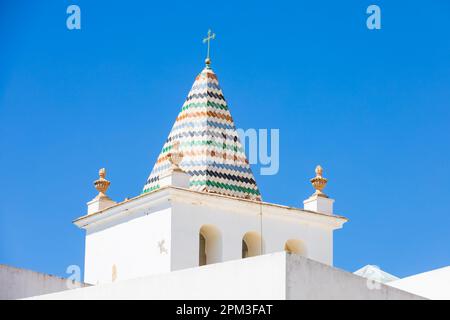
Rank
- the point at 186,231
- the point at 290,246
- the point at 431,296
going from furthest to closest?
the point at 290,246, the point at 186,231, the point at 431,296

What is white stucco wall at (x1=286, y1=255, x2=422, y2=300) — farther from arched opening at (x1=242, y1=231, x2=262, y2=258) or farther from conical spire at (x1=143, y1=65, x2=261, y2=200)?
conical spire at (x1=143, y1=65, x2=261, y2=200)

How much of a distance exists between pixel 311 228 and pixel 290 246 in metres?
0.51

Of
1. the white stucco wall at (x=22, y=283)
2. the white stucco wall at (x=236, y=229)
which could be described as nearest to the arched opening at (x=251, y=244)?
the white stucco wall at (x=236, y=229)

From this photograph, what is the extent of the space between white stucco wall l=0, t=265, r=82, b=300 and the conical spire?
189 inches

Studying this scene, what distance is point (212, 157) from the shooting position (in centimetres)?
2528

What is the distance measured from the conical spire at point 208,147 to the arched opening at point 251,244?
772 mm

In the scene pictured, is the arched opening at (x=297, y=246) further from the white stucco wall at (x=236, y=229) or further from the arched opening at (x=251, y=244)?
the arched opening at (x=251, y=244)

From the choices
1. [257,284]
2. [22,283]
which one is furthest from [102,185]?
[257,284]

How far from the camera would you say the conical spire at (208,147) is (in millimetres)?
24922

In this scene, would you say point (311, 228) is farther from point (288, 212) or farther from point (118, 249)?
point (118, 249)

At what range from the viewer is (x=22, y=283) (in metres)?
20.0
